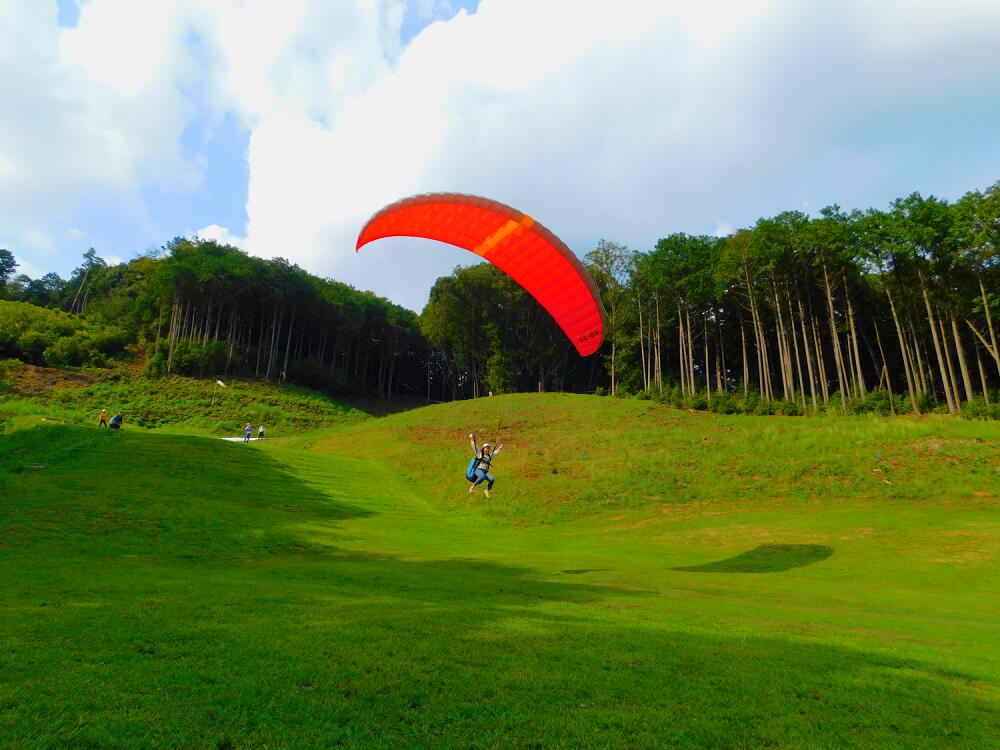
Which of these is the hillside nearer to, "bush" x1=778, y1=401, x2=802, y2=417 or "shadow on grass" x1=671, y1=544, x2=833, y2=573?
"bush" x1=778, y1=401, x2=802, y2=417

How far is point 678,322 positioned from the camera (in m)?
64.9

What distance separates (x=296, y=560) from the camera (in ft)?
39.7

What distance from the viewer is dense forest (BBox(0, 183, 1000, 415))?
41.6 metres

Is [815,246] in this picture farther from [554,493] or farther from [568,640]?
[568,640]

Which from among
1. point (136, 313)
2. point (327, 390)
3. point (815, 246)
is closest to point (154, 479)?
point (815, 246)

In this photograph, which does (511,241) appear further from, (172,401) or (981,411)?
(172,401)

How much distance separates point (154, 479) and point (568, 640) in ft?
68.6

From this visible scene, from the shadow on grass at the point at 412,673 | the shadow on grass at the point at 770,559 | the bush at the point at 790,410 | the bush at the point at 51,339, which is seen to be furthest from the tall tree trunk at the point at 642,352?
the bush at the point at 51,339

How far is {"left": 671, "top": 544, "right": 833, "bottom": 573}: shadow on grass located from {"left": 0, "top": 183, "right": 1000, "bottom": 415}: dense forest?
27.2 metres

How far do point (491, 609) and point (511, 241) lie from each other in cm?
1290

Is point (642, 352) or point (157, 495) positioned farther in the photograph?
point (642, 352)

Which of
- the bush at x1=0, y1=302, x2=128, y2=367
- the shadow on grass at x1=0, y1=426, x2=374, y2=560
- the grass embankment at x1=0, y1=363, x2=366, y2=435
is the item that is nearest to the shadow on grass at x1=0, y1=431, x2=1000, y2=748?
the shadow on grass at x1=0, y1=426, x2=374, y2=560

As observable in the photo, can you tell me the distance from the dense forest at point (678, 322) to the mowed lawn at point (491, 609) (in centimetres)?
2259

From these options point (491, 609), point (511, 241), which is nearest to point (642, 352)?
point (511, 241)
